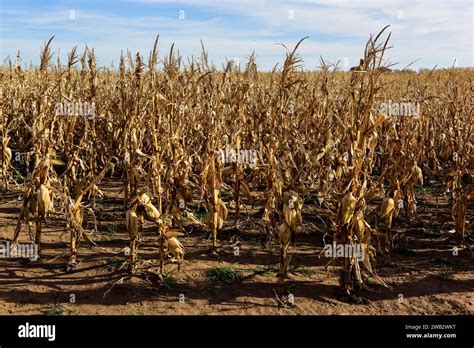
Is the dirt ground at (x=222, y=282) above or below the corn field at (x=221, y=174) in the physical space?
below

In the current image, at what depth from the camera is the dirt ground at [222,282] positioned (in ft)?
15.4

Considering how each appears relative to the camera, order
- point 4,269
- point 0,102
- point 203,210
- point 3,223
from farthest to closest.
Result: point 0,102
point 203,210
point 3,223
point 4,269

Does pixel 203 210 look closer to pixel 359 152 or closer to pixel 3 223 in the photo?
pixel 3 223

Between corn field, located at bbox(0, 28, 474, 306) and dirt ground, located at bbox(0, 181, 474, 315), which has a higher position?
corn field, located at bbox(0, 28, 474, 306)

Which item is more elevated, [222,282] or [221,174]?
[221,174]

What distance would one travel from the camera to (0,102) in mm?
8750

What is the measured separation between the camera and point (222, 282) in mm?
5238

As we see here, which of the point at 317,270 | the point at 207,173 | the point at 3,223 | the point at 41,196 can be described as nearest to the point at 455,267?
the point at 317,270

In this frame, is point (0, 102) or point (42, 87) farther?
point (0, 102)

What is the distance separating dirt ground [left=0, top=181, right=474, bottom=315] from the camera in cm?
471

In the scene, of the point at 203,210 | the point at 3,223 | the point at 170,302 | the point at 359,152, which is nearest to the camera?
the point at 359,152

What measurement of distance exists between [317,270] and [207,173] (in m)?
1.80

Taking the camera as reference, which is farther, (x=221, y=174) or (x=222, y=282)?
(x=221, y=174)

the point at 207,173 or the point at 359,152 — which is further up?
the point at 359,152
